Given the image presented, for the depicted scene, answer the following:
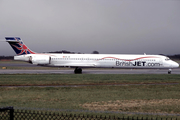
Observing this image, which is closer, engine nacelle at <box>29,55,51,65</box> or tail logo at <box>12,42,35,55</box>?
engine nacelle at <box>29,55,51,65</box>

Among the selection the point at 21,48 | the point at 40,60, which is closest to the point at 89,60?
the point at 40,60

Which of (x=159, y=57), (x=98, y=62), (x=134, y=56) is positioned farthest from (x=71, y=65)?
(x=159, y=57)

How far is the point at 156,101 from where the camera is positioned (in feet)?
38.5

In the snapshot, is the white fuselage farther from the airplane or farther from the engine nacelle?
the engine nacelle

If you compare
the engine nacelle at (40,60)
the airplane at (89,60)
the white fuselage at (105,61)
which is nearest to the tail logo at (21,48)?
the airplane at (89,60)

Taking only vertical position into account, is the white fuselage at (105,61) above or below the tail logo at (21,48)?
below

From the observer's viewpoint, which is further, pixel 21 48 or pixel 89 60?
pixel 89 60

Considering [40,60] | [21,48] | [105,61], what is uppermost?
[21,48]

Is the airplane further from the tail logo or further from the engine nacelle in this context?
the engine nacelle

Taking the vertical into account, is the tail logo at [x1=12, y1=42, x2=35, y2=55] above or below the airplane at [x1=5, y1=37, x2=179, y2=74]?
above

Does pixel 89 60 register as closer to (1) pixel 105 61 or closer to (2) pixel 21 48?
(1) pixel 105 61

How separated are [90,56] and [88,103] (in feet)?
77.8

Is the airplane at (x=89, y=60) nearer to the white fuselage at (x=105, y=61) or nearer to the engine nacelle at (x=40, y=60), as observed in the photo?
the white fuselage at (x=105, y=61)

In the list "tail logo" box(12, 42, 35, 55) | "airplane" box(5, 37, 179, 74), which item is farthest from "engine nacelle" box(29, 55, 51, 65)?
"tail logo" box(12, 42, 35, 55)
